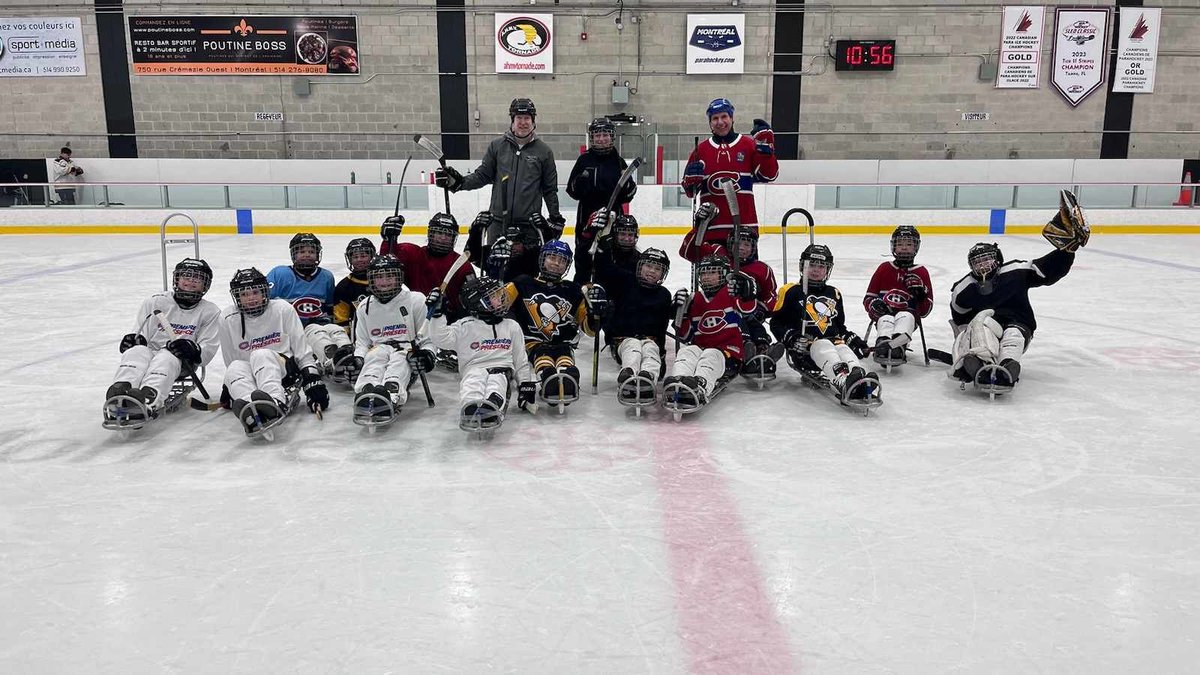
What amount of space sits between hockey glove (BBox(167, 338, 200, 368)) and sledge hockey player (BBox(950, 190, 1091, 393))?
4.03 meters

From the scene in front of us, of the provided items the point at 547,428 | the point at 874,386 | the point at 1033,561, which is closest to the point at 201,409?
the point at 547,428

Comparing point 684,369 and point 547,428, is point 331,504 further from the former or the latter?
point 684,369

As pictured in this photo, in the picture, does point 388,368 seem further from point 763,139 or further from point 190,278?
point 763,139

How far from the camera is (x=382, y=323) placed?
462 centimetres

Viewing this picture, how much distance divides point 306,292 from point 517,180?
1502 millimetres

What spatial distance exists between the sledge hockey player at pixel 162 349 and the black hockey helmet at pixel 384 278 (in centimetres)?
81

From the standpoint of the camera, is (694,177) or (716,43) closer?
(694,177)

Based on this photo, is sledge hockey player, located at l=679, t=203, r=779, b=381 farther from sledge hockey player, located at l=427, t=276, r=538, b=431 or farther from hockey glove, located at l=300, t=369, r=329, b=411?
hockey glove, located at l=300, t=369, r=329, b=411

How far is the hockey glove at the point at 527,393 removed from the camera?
432 cm

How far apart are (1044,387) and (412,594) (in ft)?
Result: 12.8

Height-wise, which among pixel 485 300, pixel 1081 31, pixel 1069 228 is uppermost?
pixel 1081 31

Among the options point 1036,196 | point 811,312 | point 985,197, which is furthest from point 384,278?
point 1036,196

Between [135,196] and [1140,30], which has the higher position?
[1140,30]

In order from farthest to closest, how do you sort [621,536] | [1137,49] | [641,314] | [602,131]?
1. [1137,49]
2. [602,131]
3. [641,314]
4. [621,536]
